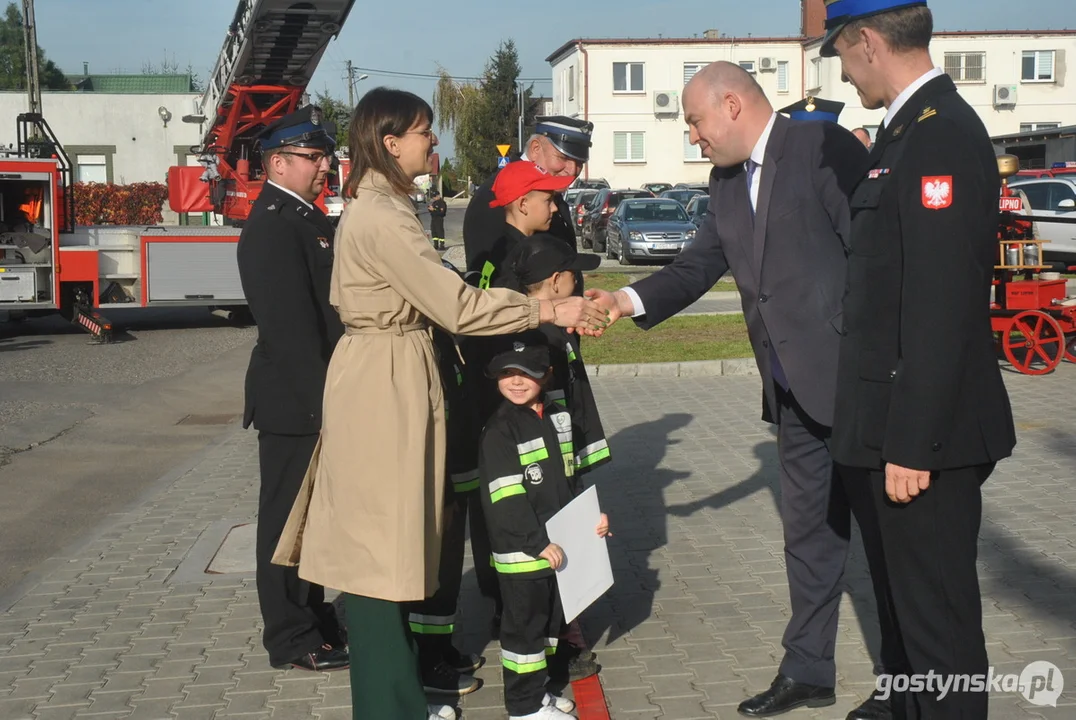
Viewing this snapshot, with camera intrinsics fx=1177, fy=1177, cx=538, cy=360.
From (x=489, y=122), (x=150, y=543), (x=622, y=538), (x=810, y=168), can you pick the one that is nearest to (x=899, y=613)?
(x=810, y=168)

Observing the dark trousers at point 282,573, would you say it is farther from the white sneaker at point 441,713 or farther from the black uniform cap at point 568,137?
the black uniform cap at point 568,137

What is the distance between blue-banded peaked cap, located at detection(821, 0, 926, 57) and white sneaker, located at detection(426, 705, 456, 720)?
2.65m

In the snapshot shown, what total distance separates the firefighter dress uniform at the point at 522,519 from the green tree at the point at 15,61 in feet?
305

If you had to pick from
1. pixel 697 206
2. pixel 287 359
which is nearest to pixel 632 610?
pixel 287 359

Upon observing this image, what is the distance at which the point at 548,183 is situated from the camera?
478cm

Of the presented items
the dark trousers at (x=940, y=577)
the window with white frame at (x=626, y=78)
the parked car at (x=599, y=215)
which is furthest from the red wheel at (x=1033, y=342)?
the window with white frame at (x=626, y=78)

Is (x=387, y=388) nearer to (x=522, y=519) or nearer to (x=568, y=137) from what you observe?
(x=522, y=519)

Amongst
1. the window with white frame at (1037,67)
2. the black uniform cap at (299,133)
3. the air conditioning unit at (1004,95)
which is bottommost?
the black uniform cap at (299,133)

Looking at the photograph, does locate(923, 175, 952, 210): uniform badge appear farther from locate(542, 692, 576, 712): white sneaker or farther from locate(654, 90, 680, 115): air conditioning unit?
locate(654, 90, 680, 115): air conditioning unit

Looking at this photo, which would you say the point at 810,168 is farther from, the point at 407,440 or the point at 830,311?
the point at 407,440

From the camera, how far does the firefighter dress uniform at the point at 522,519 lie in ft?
13.9

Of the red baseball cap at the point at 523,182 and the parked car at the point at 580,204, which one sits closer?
the red baseball cap at the point at 523,182

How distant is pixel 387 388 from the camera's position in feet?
12.5

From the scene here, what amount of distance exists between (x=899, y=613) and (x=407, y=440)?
5.25 ft
